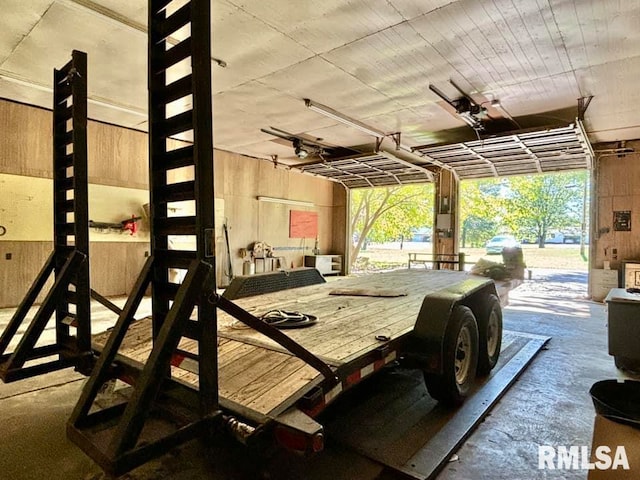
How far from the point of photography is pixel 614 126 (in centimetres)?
692

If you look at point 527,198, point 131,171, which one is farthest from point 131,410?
point 527,198

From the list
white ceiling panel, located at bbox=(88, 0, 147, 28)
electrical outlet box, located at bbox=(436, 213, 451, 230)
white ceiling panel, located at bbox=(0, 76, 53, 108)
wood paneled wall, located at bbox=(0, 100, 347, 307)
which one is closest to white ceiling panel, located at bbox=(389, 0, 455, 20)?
white ceiling panel, located at bbox=(88, 0, 147, 28)

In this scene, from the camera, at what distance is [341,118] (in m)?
6.62

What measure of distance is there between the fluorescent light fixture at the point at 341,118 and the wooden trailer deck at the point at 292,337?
3.26 metres

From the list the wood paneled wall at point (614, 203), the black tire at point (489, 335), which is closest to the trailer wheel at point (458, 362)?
the black tire at point (489, 335)

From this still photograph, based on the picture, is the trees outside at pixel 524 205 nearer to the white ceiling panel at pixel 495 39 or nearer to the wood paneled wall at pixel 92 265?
the white ceiling panel at pixel 495 39

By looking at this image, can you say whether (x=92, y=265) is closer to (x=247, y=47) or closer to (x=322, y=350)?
(x=247, y=47)

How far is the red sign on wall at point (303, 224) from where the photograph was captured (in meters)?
11.2

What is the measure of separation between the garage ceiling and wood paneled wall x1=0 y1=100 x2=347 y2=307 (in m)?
0.44

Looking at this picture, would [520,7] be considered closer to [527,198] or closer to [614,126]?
[614,126]

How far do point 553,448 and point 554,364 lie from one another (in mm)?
1859

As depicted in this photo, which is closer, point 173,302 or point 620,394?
point 173,302

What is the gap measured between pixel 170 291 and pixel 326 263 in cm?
1017

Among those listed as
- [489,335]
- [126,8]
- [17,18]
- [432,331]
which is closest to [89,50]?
[17,18]
